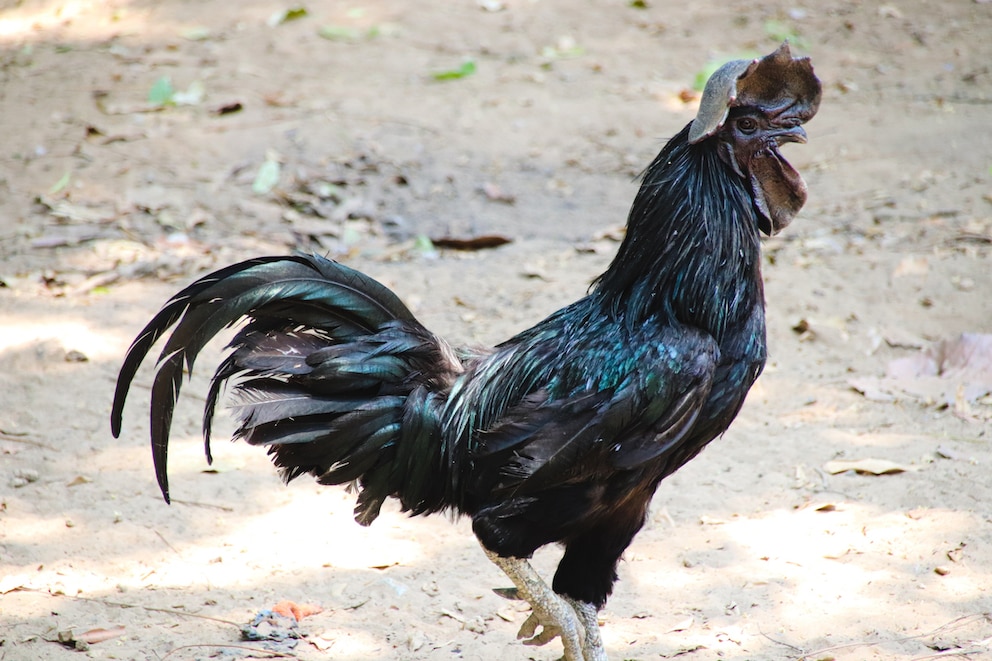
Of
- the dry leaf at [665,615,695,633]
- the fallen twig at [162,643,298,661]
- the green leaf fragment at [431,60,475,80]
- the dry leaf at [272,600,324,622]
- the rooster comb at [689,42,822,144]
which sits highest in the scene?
the rooster comb at [689,42,822,144]

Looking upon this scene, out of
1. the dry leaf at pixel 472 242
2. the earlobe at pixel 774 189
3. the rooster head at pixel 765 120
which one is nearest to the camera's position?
the rooster head at pixel 765 120

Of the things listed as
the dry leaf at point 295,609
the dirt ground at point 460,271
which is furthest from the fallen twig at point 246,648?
the dry leaf at point 295,609

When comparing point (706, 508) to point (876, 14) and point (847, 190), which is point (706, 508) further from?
point (876, 14)

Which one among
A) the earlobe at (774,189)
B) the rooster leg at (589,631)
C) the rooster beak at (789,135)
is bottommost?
the rooster leg at (589,631)

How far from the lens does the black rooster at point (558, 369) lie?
10.7ft

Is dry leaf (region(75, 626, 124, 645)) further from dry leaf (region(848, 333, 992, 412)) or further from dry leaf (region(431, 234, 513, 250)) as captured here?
dry leaf (region(431, 234, 513, 250))

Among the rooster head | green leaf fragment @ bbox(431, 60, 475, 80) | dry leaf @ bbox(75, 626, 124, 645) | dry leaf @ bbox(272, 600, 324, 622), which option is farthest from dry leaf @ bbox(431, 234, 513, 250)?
dry leaf @ bbox(75, 626, 124, 645)

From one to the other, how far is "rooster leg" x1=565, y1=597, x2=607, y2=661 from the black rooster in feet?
0.08

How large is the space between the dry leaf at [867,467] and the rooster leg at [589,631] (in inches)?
75.8

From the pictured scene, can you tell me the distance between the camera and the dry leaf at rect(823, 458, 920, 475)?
4.90 metres

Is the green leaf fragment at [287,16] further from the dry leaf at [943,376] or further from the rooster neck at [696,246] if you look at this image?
the rooster neck at [696,246]

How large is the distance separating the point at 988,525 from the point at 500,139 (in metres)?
5.81

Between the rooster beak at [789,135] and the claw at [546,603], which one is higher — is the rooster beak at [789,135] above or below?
above

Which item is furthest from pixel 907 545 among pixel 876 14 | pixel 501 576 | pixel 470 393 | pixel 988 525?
pixel 876 14
